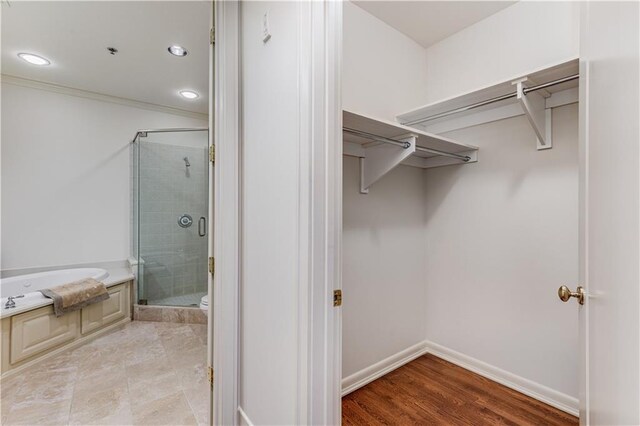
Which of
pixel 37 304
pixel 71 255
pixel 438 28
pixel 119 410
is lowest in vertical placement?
pixel 119 410

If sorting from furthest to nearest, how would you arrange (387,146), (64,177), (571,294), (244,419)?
(64,177) < (387,146) < (244,419) < (571,294)

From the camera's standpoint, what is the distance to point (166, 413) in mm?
1723

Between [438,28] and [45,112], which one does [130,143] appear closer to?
[45,112]

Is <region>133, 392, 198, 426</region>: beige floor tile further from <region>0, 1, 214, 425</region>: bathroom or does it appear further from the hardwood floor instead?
the hardwood floor

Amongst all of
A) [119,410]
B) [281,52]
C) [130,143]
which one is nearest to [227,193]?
[281,52]

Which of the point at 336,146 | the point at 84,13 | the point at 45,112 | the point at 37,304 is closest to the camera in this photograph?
the point at 336,146

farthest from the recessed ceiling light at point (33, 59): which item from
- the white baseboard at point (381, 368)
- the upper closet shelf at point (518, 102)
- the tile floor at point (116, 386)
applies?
the white baseboard at point (381, 368)

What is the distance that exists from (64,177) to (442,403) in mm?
3931

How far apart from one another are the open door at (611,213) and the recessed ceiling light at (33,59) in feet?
11.9

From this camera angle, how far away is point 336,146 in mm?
1001

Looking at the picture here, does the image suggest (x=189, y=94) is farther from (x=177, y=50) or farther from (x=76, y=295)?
(x=76, y=295)

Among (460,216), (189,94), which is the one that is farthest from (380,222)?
(189,94)

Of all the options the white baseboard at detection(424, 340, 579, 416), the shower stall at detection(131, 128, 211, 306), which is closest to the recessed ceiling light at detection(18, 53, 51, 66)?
the shower stall at detection(131, 128, 211, 306)

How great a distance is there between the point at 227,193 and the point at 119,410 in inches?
57.9
